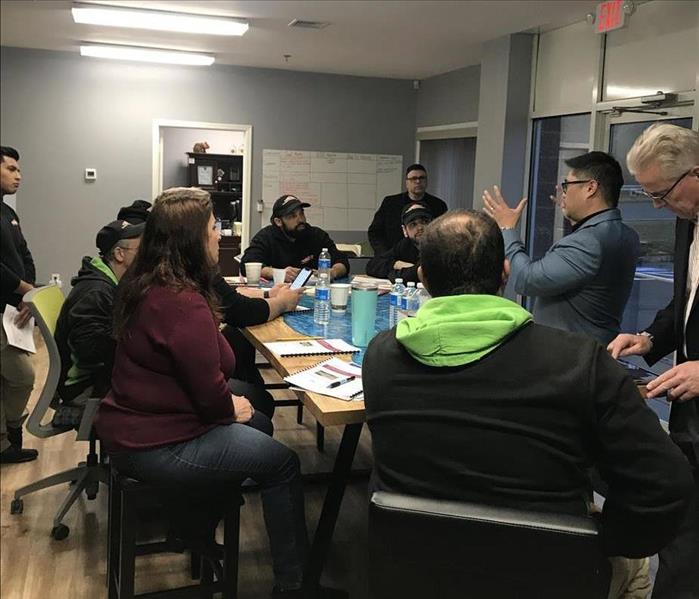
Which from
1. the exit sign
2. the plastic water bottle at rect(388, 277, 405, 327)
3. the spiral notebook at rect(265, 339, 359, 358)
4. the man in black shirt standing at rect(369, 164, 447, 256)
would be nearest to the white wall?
the exit sign

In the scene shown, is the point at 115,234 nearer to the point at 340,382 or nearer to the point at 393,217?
the point at 340,382

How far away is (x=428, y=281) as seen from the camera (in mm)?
1431

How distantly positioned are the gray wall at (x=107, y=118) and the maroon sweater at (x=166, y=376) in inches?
210

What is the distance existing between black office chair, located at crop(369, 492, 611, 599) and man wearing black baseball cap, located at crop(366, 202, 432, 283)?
2.37 meters

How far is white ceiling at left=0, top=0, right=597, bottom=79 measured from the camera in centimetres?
452

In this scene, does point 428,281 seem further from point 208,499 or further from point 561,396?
point 208,499

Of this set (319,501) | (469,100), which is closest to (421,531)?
(319,501)

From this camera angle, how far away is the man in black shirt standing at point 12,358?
3285 mm

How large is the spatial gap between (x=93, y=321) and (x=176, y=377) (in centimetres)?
74

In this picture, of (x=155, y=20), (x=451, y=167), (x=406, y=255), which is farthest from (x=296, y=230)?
(x=451, y=167)

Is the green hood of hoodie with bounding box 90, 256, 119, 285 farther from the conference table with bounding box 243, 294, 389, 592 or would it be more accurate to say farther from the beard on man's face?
the beard on man's face

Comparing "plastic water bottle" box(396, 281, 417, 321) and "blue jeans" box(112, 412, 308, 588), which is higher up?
"plastic water bottle" box(396, 281, 417, 321)

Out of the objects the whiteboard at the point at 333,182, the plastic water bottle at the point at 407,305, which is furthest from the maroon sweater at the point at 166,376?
the whiteboard at the point at 333,182

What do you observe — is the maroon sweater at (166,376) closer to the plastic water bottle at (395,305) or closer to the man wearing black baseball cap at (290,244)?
the plastic water bottle at (395,305)
